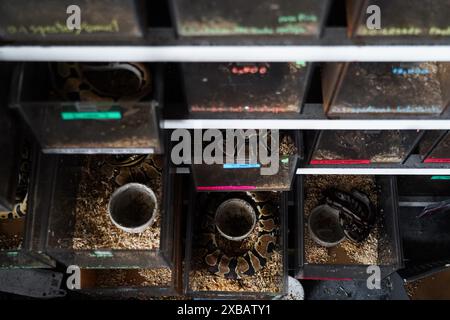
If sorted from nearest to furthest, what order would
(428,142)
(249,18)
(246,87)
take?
(249,18) < (246,87) < (428,142)

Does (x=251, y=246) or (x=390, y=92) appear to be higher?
(x=390, y=92)

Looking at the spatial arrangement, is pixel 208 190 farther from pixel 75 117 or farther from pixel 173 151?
pixel 75 117

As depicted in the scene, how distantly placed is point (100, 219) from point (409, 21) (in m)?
1.45

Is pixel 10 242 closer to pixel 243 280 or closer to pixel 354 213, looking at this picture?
pixel 243 280

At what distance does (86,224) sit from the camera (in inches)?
85.1

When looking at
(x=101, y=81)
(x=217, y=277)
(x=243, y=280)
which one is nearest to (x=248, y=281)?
(x=243, y=280)

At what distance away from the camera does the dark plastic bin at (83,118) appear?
4.94 ft

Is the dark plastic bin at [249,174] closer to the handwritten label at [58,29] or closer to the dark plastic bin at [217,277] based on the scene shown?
the dark plastic bin at [217,277]

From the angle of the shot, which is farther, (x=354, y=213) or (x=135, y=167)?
(x=354, y=213)

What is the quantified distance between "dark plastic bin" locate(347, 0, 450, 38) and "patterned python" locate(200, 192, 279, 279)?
123cm

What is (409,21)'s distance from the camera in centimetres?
144

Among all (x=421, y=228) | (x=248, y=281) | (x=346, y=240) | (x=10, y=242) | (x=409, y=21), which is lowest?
(x=248, y=281)

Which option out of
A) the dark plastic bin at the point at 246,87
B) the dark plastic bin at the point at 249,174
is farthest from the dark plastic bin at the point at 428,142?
the dark plastic bin at the point at 246,87

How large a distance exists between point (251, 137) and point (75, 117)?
0.79 metres
